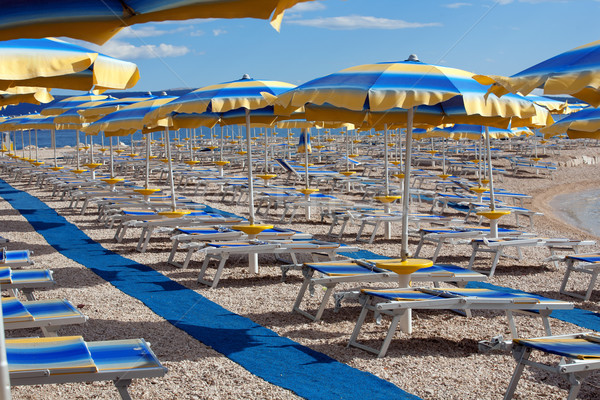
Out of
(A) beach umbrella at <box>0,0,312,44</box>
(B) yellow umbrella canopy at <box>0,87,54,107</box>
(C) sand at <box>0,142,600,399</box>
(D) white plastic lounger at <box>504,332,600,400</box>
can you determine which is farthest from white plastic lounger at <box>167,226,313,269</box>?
(A) beach umbrella at <box>0,0,312,44</box>

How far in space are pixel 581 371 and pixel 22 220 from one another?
1065cm

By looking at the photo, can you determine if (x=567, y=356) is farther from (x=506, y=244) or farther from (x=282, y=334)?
(x=506, y=244)

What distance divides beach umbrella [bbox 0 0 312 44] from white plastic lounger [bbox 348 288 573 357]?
2.84 metres

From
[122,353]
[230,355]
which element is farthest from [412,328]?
[122,353]

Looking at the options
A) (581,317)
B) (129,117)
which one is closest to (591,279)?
(581,317)

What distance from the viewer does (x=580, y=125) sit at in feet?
22.7

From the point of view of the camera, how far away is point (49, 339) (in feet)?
11.8

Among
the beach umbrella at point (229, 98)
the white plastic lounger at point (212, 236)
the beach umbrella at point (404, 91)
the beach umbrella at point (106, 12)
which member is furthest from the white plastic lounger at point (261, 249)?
the beach umbrella at point (106, 12)

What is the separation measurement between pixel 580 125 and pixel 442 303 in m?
3.36

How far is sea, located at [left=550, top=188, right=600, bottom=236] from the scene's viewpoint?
16072 mm

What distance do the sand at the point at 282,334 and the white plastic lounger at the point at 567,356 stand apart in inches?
14.0

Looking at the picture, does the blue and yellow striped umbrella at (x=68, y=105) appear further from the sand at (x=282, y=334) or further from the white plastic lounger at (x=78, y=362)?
the white plastic lounger at (x=78, y=362)

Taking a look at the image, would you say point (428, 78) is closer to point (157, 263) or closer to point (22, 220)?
point (157, 263)

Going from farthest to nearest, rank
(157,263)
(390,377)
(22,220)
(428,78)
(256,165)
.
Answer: (256,165), (22,220), (157,263), (428,78), (390,377)
